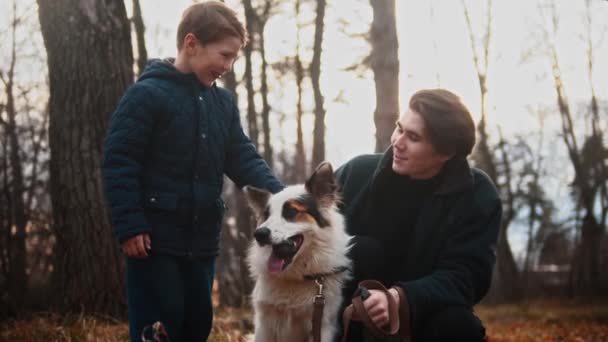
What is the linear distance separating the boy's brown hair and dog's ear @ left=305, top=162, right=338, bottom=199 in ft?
2.72

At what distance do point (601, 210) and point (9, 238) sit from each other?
1486cm

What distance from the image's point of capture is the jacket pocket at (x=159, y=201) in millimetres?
3062

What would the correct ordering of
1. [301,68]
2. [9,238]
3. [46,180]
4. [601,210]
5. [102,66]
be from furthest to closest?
[601,210] → [301,68] → [46,180] → [9,238] → [102,66]

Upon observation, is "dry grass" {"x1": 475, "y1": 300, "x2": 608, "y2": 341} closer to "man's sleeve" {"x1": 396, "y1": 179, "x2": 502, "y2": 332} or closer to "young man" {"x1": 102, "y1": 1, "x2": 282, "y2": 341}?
"man's sleeve" {"x1": 396, "y1": 179, "x2": 502, "y2": 332}

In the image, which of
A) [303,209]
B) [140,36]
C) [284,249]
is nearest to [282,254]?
[284,249]

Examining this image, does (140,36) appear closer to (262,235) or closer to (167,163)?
(167,163)

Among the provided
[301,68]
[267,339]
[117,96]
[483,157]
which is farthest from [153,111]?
[483,157]

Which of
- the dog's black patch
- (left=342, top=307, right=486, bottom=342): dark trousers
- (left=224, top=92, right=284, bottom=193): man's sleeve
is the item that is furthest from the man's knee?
(left=224, top=92, right=284, bottom=193): man's sleeve

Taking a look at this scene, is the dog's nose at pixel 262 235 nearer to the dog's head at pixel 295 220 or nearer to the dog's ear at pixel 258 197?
the dog's head at pixel 295 220

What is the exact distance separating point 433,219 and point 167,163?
141 centimetres

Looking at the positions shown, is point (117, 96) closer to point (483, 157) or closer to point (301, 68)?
point (301, 68)

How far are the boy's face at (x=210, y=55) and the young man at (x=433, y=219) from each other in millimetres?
962

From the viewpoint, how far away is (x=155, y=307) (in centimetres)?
313

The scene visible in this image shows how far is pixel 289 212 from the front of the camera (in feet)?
10.2
